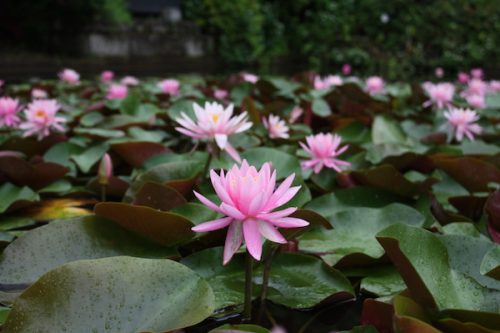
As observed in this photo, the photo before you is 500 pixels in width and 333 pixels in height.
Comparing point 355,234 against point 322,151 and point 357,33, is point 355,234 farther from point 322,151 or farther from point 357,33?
point 357,33

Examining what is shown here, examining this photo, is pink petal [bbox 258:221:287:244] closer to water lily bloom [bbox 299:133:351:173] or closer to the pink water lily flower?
the pink water lily flower

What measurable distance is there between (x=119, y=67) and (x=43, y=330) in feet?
23.2

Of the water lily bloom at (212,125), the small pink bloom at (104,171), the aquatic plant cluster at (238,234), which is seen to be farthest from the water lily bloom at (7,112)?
the water lily bloom at (212,125)

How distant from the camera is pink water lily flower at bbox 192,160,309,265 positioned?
617mm

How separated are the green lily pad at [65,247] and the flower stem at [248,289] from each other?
0.60 ft

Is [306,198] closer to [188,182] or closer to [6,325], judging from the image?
[188,182]

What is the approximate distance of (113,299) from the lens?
0.60m

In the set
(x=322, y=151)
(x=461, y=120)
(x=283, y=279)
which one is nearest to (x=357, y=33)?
(x=461, y=120)

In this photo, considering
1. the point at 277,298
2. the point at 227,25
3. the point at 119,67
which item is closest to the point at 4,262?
the point at 277,298

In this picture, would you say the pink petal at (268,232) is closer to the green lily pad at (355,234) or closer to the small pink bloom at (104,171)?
the green lily pad at (355,234)

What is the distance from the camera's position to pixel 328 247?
96 cm

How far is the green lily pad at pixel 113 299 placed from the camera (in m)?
0.58

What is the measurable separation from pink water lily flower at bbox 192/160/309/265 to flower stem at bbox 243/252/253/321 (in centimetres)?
4

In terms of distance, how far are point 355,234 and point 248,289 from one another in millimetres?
370
